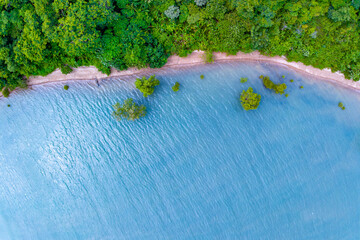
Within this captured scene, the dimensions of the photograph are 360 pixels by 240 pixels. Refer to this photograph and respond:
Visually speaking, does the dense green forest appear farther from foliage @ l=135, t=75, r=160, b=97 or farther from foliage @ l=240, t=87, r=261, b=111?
foliage @ l=240, t=87, r=261, b=111

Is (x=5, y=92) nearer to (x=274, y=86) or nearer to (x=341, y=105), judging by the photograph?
(x=274, y=86)

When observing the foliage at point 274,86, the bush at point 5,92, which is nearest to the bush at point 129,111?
the bush at point 5,92

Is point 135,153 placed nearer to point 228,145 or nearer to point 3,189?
point 228,145

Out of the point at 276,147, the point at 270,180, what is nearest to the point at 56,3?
the point at 276,147

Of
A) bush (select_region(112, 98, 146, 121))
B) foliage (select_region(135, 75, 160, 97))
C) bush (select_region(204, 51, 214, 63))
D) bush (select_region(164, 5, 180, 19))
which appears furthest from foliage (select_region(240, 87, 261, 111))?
bush (select_region(112, 98, 146, 121))

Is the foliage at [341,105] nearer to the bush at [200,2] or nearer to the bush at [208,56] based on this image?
the bush at [208,56]

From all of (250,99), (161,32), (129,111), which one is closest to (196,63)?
(161,32)

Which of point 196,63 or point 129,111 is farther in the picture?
point 196,63
